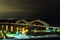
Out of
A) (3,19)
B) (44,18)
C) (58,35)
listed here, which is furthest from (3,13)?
(58,35)

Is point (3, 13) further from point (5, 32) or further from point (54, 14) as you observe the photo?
point (54, 14)

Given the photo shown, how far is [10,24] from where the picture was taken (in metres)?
0.98

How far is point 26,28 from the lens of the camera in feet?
3.21

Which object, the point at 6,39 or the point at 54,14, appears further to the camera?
the point at 54,14

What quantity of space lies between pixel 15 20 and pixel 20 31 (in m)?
0.11

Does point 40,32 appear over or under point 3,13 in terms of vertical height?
under

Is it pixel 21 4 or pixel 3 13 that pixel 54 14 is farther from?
pixel 3 13

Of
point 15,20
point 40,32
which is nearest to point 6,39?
point 15,20

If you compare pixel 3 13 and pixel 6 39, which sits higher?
pixel 3 13

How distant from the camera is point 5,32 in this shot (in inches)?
37.7

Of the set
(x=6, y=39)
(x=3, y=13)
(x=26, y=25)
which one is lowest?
(x=6, y=39)

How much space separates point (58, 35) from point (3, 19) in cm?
50

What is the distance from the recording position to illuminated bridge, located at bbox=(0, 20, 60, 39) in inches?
38.0

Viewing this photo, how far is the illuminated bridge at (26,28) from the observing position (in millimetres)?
966
